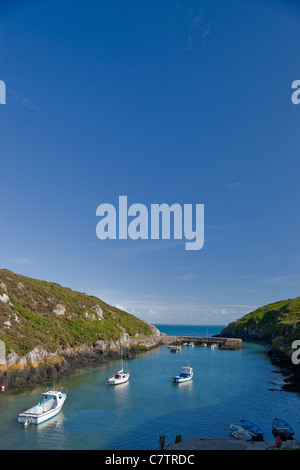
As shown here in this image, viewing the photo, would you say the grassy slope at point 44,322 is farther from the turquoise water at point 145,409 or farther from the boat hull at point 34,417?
the boat hull at point 34,417

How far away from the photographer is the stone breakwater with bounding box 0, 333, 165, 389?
5366 cm

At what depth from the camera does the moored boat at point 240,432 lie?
105ft

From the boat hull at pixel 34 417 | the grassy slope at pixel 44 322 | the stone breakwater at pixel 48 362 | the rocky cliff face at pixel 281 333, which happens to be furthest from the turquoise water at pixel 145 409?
the grassy slope at pixel 44 322

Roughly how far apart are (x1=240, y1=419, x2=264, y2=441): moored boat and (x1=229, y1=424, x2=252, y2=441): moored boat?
30.8 inches

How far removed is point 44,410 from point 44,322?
40.7 meters

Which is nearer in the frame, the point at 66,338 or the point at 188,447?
the point at 188,447

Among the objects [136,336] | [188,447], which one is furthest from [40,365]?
Answer: [136,336]

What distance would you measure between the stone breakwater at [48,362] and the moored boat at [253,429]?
39.8 m

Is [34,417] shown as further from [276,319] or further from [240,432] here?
[276,319]

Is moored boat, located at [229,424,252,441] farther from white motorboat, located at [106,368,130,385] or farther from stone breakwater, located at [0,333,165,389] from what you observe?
stone breakwater, located at [0,333,165,389]

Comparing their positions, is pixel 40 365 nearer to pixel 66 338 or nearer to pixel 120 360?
pixel 66 338

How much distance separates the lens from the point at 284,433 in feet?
110

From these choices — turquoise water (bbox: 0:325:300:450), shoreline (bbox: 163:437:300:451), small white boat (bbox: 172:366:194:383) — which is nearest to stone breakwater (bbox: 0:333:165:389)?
turquoise water (bbox: 0:325:300:450)

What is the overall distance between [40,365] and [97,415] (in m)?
27.8
